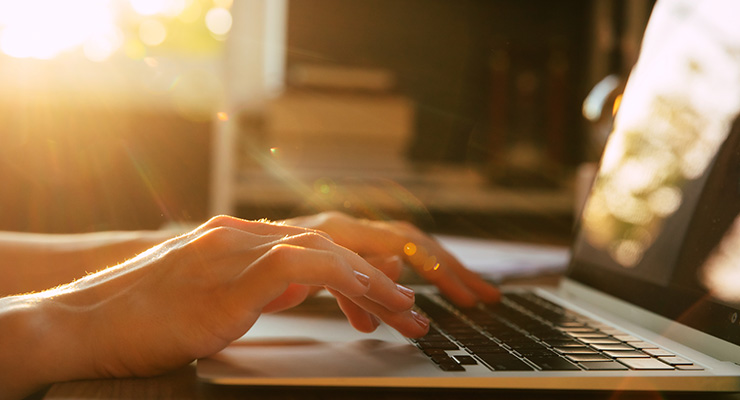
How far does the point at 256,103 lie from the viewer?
126 inches

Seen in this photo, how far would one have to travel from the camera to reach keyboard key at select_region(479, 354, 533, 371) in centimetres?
40

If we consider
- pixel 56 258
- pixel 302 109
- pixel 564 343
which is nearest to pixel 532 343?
pixel 564 343

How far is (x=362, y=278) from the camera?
1.41 feet

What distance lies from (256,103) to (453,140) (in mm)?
1090

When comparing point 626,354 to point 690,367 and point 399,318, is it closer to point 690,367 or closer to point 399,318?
point 690,367

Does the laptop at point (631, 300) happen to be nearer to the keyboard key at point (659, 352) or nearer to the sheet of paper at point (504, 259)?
the keyboard key at point (659, 352)

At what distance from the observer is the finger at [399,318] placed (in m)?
0.46

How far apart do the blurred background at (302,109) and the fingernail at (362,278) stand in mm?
900

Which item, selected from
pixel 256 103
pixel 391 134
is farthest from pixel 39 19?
pixel 391 134

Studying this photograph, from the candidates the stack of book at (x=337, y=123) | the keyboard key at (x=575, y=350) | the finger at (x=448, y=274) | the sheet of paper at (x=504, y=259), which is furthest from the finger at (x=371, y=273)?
the stack of book at (x=337, y=123)

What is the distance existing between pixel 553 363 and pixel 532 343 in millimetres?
64

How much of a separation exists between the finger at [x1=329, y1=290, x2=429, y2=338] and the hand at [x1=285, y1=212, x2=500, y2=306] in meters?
0.19

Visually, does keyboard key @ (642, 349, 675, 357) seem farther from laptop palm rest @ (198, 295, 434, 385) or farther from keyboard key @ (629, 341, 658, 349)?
laptop palm rest @ (198, 295, 434, 385)

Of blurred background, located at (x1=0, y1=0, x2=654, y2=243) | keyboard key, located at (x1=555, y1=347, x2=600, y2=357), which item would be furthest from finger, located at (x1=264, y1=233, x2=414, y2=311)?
blurred background, located at (x1=0, y1=0, x2=654, y2=243)
